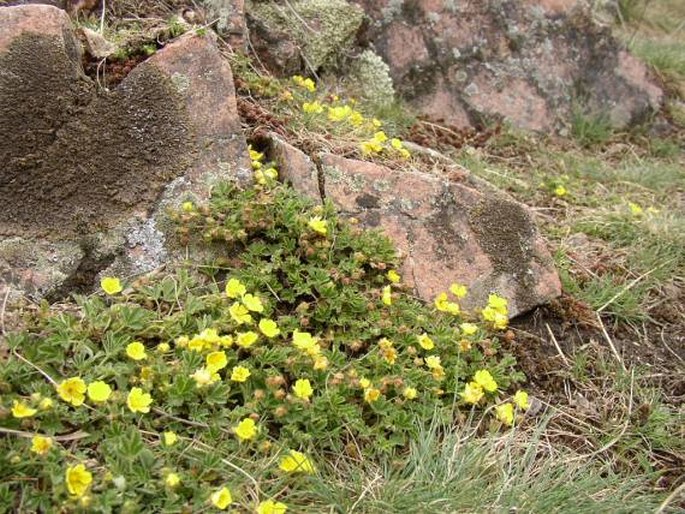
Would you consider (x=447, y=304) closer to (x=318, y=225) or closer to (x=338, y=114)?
(x=318, y=225)

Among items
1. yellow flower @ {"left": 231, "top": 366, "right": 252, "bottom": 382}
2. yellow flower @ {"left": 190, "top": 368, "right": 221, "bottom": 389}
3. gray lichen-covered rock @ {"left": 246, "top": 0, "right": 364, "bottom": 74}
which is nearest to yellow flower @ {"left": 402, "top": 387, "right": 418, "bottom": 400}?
yellow flower @ {"left": 231, "top": 366, "right": 252, "bottom": 382}

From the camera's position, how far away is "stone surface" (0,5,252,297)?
8.64 feet

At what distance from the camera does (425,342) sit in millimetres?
2658

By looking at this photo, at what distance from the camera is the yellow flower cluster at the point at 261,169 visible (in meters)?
2.94

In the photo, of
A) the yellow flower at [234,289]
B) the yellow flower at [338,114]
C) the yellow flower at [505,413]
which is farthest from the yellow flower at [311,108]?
the yellow flower at [505,413]

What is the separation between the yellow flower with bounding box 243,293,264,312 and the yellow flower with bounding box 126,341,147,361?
401 mm

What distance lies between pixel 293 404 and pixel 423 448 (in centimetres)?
45

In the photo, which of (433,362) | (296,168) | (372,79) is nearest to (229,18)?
(296,168)

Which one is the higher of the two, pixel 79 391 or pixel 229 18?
pixel 229 18

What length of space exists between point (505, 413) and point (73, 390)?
4.80 feet

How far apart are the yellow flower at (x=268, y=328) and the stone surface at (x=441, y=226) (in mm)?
736

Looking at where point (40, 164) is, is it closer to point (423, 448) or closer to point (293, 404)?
point (293, 404)

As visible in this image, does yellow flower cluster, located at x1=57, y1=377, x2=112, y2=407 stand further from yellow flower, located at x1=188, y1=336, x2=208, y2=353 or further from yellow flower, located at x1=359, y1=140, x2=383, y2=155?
yellow flower, located at x1=359, y1=140, x2=383, y2=155

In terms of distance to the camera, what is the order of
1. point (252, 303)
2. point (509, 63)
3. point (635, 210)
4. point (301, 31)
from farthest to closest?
1. point (509, 63)
2. point (301, 31)
3. point (635, 210)
4. point (252, 303)
